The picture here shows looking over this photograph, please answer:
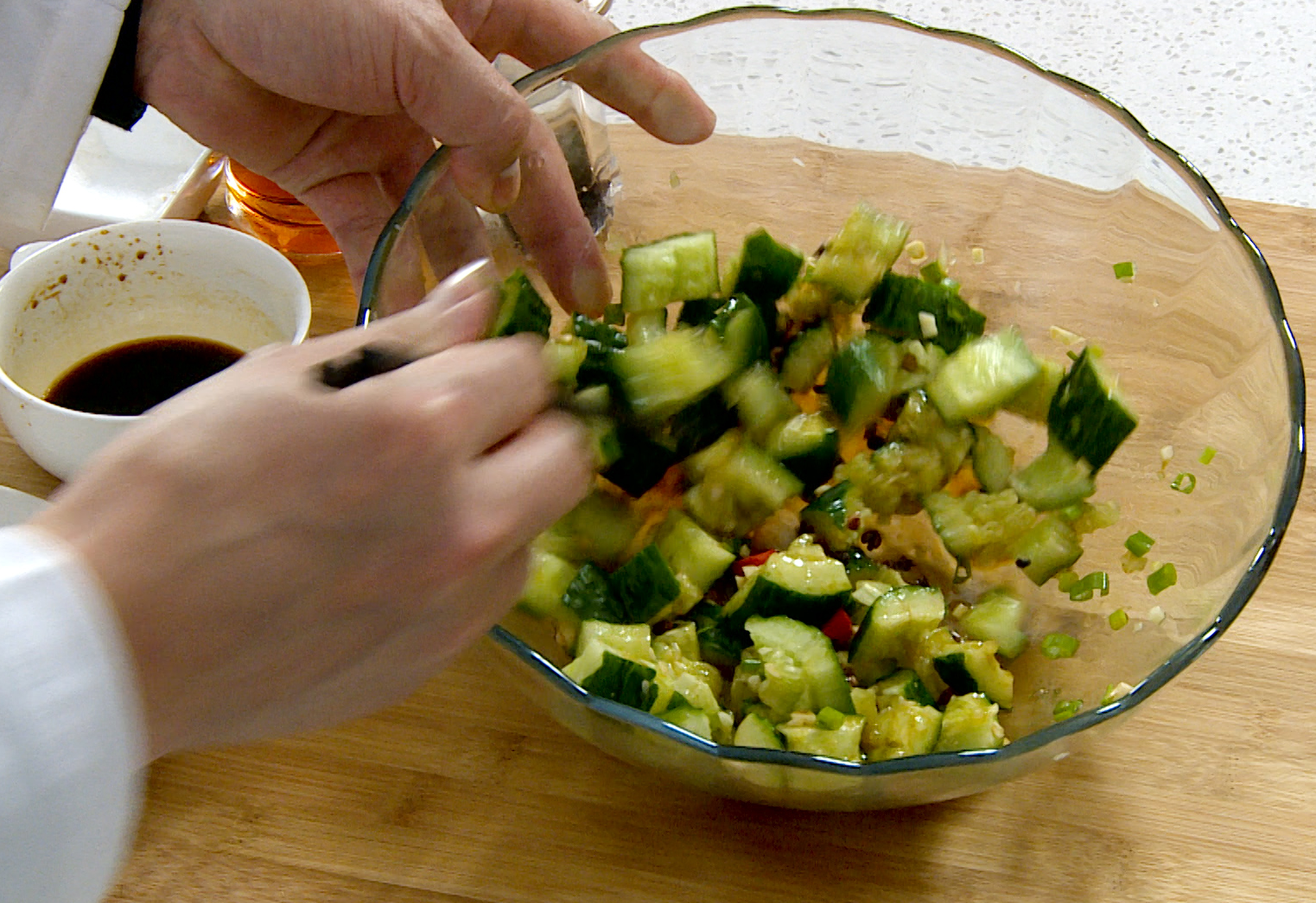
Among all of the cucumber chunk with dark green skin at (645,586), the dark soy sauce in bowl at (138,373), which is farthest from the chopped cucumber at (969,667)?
the dark soy sauce in bowl at (138,373)

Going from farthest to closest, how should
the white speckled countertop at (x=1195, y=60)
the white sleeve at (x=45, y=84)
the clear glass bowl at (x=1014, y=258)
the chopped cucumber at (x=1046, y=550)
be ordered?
the white speckled countertop at (x=1195, y=60)
the white sleeve at (x=45, y=84)
the chopped cucumber at (x=1046, y=550)
the clear glass bowl at (x=1014, y=258)

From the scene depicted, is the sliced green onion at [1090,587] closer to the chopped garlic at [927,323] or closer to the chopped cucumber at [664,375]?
the chopped garlic at [927,323]

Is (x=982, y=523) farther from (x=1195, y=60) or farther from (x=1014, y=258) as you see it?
(x=1195, y=60)

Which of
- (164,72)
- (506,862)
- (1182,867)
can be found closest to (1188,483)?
(1182,867)

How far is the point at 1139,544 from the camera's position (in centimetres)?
103

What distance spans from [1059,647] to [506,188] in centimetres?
68

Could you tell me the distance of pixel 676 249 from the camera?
108 centimetres

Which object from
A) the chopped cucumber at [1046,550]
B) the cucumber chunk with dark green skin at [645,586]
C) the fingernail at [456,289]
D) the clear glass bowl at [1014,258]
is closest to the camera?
the fingernail at [456,289]

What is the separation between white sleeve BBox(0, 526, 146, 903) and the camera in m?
0.57

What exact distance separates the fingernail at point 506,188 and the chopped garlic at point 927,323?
418 mm

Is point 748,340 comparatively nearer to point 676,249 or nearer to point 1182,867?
point 676,249

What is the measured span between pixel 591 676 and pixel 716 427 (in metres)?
0.30

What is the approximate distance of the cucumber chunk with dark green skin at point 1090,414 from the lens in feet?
3.33

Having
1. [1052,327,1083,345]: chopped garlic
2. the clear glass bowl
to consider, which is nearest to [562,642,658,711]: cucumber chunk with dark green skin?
the clear glass bowl
